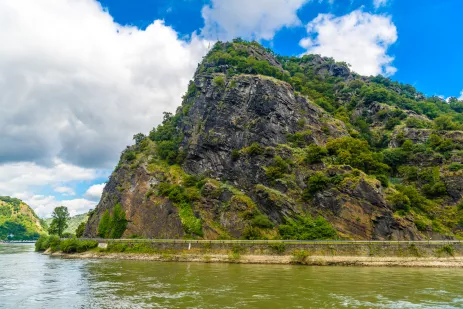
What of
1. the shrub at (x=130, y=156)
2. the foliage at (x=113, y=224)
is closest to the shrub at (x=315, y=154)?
the foliage at (x=113, y=224)

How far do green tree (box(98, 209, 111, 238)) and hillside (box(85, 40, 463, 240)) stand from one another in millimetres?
298

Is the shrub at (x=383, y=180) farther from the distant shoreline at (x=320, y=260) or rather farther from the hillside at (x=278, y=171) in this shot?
the distant shoreline at (x=320, y=260)

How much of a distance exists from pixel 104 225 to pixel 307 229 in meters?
51.6

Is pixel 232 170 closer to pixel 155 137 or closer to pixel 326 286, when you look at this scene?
pixel 155 137

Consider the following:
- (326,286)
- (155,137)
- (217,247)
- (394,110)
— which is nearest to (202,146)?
(155,137)

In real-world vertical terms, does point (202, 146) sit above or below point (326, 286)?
above

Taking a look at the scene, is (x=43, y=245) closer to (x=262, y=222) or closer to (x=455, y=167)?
(x=262, y=222)

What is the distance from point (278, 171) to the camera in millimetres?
72500

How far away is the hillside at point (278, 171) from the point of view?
6300cm

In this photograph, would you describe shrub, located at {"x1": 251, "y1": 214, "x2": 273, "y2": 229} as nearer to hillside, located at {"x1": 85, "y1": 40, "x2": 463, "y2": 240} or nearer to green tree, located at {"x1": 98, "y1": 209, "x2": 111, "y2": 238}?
hillside, located at {"x1": 85, "y1": 40, "x2": 463, "y2": 240}

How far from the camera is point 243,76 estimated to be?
99062 millimetres

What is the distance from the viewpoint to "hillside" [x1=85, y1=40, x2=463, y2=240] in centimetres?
6300

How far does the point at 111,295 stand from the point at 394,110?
107m

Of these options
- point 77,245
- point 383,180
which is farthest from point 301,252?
point 77,245
